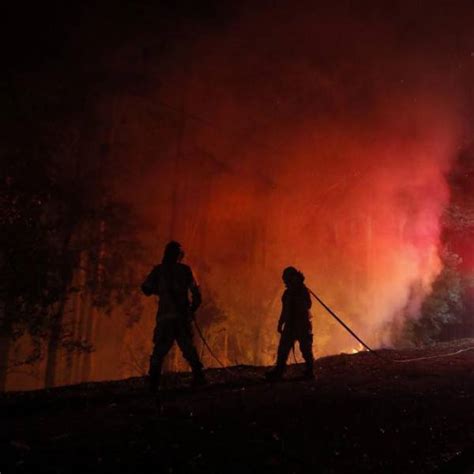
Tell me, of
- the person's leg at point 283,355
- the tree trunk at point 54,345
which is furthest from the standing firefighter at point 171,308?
the tree trunk at point 54,345

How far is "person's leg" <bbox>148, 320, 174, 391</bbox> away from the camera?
490 centimetres

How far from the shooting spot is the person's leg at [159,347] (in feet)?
16.1

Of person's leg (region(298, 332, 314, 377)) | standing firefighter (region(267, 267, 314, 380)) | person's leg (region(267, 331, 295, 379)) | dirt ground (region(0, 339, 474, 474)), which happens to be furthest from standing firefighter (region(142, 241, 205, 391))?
person's leg (region(298, 332, 314, 377))

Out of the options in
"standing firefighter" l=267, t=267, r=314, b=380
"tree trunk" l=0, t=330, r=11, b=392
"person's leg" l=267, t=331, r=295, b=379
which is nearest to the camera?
"person's leg" l=267, t=331, r=295, b=379

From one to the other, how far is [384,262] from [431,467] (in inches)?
663

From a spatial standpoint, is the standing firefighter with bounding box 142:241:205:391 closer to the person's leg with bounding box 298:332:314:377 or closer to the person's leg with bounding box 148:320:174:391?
the person's leg with bounding box 148:320:174:391

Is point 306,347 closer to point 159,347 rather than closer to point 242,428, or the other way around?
point 159,347

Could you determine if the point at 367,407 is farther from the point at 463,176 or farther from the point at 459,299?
the point at 459,299

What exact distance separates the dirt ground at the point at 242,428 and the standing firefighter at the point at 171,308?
0.39 metres

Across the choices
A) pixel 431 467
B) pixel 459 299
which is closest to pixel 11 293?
pixel 431 467

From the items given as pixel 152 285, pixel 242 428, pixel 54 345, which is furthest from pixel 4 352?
pixel 242 428

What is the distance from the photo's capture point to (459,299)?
19891 millimetres

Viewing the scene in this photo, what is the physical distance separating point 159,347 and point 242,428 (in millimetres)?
1595

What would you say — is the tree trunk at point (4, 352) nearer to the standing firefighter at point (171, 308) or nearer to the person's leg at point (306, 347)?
the standing firefighter at point (171, 308)
